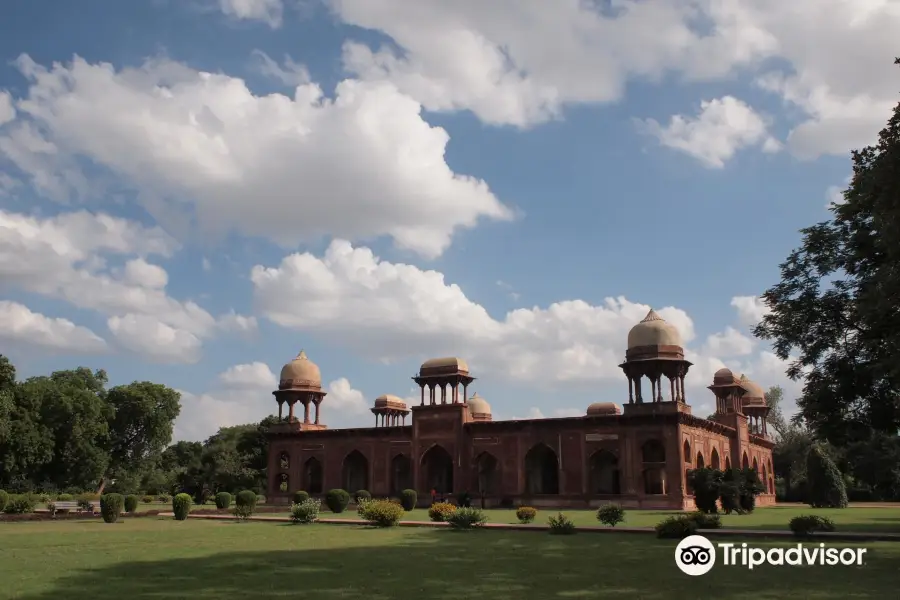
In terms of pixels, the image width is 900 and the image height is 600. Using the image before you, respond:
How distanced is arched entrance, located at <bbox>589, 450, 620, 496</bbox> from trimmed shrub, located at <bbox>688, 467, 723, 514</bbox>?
9752 mm

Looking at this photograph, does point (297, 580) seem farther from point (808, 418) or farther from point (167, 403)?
point (167, 403)

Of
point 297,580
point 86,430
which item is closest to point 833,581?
point 297,580

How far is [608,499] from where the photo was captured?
→ 126ft

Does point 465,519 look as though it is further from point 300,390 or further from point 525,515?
point 300,390

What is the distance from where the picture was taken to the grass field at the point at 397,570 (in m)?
10.9

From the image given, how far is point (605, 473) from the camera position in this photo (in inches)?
1730

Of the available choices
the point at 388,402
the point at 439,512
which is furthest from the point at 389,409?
the point at 439,512

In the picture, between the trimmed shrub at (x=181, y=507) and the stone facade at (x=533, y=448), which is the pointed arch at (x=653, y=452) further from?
the trimmed shrub at (x=181, y=507)

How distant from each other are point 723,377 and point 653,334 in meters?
13.7

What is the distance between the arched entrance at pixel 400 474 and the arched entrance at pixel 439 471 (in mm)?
1215

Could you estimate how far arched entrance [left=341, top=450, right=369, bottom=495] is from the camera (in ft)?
165

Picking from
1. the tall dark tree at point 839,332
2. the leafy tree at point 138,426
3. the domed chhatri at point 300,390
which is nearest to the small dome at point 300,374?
the domed chhatri at point 300,390

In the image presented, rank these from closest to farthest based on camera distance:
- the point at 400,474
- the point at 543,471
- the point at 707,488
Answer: the point at 707,488 → the point at 543,471 → the point at 400,474

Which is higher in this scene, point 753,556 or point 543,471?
point 543,471
